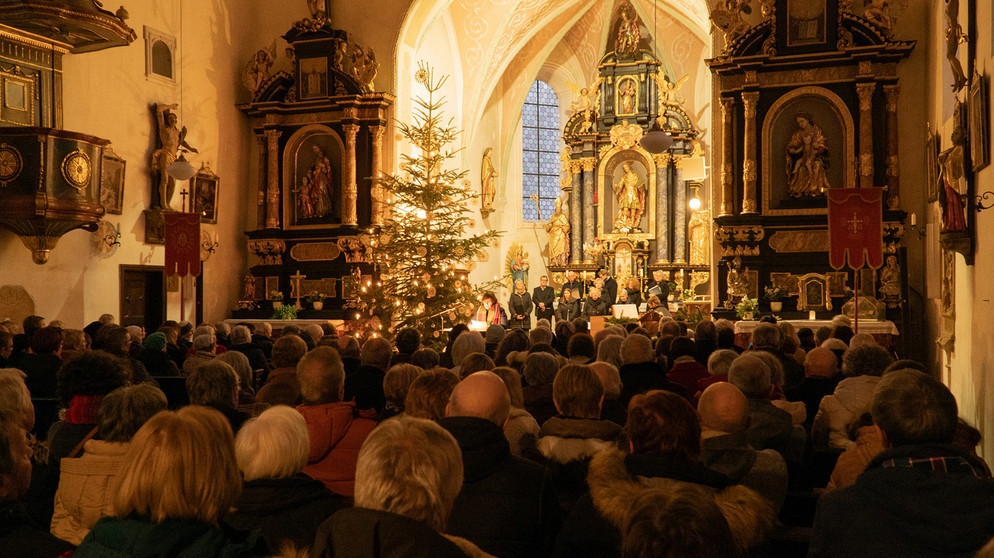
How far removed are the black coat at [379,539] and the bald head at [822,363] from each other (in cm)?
481

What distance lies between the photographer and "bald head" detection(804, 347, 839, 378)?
254 inches

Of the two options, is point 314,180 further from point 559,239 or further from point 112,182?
point 559,239

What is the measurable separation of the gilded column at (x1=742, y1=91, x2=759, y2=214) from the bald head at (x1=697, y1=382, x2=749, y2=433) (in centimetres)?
1235

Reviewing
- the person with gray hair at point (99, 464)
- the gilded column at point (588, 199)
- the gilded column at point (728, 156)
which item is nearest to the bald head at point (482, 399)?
the person with gray hair at point (99, 464)

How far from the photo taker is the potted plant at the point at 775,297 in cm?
1467

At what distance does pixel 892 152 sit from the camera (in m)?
15.1

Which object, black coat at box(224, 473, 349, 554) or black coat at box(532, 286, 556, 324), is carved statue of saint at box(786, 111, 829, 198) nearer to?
black coat at box(532, 286, 556, 324)

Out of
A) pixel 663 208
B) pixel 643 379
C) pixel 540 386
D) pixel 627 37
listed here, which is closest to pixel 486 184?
pixel 663 208

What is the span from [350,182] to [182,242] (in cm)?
420

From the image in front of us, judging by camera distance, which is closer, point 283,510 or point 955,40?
point 283,510

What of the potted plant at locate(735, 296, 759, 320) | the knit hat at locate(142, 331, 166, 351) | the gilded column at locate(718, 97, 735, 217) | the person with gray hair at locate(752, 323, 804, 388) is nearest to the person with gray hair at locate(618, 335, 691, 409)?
the person with gray hair at locate(752, 323, 804, 388)

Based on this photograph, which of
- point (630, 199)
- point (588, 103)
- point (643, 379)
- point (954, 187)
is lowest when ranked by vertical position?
point (643, 379)

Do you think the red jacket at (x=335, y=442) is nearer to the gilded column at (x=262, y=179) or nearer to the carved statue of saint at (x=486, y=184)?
the gilded column at (x=262, y=179)

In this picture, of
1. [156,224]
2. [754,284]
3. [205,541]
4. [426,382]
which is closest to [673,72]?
[754,284]
